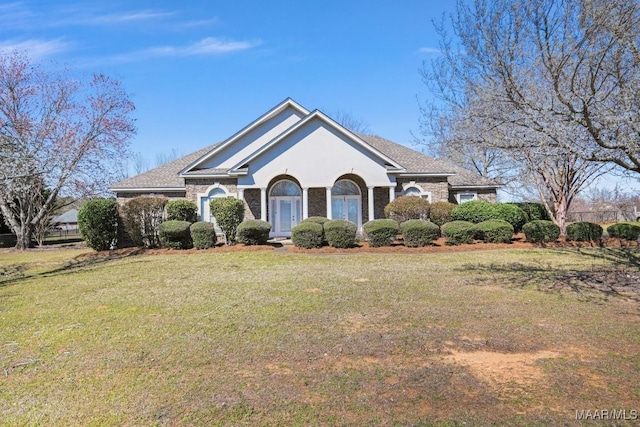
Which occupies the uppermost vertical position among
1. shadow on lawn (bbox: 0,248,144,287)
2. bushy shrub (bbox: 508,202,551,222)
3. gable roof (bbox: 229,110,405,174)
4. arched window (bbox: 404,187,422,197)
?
gable roof (bbox: 229,110,405,174)

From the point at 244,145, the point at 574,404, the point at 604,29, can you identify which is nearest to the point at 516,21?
the point at 604,29

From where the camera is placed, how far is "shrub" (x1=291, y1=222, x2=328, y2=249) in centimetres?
1645

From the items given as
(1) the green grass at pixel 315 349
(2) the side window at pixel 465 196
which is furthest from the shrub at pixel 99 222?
(2) the side window at pixel 465 196

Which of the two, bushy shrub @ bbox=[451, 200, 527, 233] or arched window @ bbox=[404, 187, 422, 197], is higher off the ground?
arched window @ bbox=[404, 187, 422, 197]

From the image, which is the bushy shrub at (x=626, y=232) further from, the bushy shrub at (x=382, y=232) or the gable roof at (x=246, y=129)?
the gable roof at (x=246, y=129)

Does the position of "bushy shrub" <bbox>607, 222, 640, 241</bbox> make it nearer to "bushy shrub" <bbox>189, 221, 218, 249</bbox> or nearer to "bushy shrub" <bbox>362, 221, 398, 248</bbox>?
"bushy shrub" <bbox>362, 221, 398, 248</bbox>

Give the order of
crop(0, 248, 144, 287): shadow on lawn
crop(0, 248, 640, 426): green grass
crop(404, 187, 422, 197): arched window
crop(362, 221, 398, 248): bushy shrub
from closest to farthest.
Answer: crop(0, 248, 640, 426): green grass < crop(0, 248, 144, 287): shadow on lawn < crop(362, 221, 398, 248): bushy shrub < crop(404, 187, 422, 197): arched window

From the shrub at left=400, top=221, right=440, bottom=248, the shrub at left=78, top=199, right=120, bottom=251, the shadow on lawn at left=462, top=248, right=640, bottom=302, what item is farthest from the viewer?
the shrub at left=78, top=199, right=120, bottom=251

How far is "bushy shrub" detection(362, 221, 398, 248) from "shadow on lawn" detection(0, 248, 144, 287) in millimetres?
9548

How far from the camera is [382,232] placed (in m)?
16.5

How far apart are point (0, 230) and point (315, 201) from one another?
23.7m

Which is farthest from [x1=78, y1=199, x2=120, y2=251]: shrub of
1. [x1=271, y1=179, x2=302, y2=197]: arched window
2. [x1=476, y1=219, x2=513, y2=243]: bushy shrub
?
[x1=476, y1=219, x2=513, y2=243]: bushy shrub

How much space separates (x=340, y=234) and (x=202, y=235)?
575 centimetres

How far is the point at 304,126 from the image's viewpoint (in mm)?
20703
